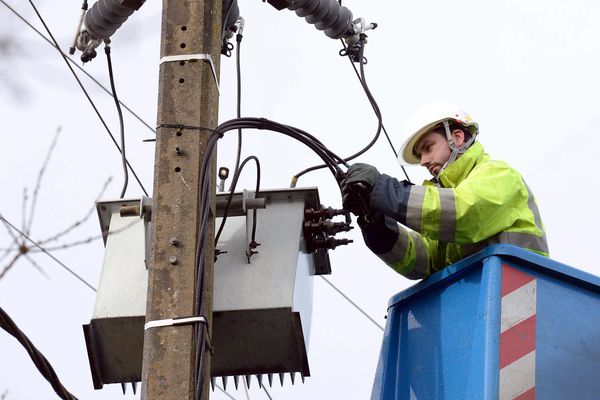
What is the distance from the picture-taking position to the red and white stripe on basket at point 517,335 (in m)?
4.51

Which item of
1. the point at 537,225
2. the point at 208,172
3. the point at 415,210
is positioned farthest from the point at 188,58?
the point at 537,225

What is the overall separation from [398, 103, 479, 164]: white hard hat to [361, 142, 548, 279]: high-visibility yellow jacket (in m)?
0.31

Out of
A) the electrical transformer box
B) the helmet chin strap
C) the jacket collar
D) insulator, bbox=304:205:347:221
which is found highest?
the helmet chin strap

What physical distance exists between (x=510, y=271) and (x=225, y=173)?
1359 millimetres

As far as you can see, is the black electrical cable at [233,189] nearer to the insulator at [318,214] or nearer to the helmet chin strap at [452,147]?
the insulator at [318,214]

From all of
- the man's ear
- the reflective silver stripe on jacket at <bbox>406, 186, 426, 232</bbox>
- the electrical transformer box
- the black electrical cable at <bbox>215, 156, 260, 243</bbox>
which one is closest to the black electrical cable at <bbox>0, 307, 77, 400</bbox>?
the electrical transformer box

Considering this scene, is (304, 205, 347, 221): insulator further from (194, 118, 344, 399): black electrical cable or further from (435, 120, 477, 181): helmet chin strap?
(435, 120, 477, 181): helmet chin strap

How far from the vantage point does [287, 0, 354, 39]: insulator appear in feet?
20.9

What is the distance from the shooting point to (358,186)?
198 inches

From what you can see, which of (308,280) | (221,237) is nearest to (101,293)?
(221,237)

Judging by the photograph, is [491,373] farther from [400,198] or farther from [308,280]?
[308,280]

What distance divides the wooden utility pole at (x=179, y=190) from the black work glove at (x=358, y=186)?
0.53 meters

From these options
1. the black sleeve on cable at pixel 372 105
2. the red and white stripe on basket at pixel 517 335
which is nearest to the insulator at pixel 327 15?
the black sleeve on cable at pixel 372 105

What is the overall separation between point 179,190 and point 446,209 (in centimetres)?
100
